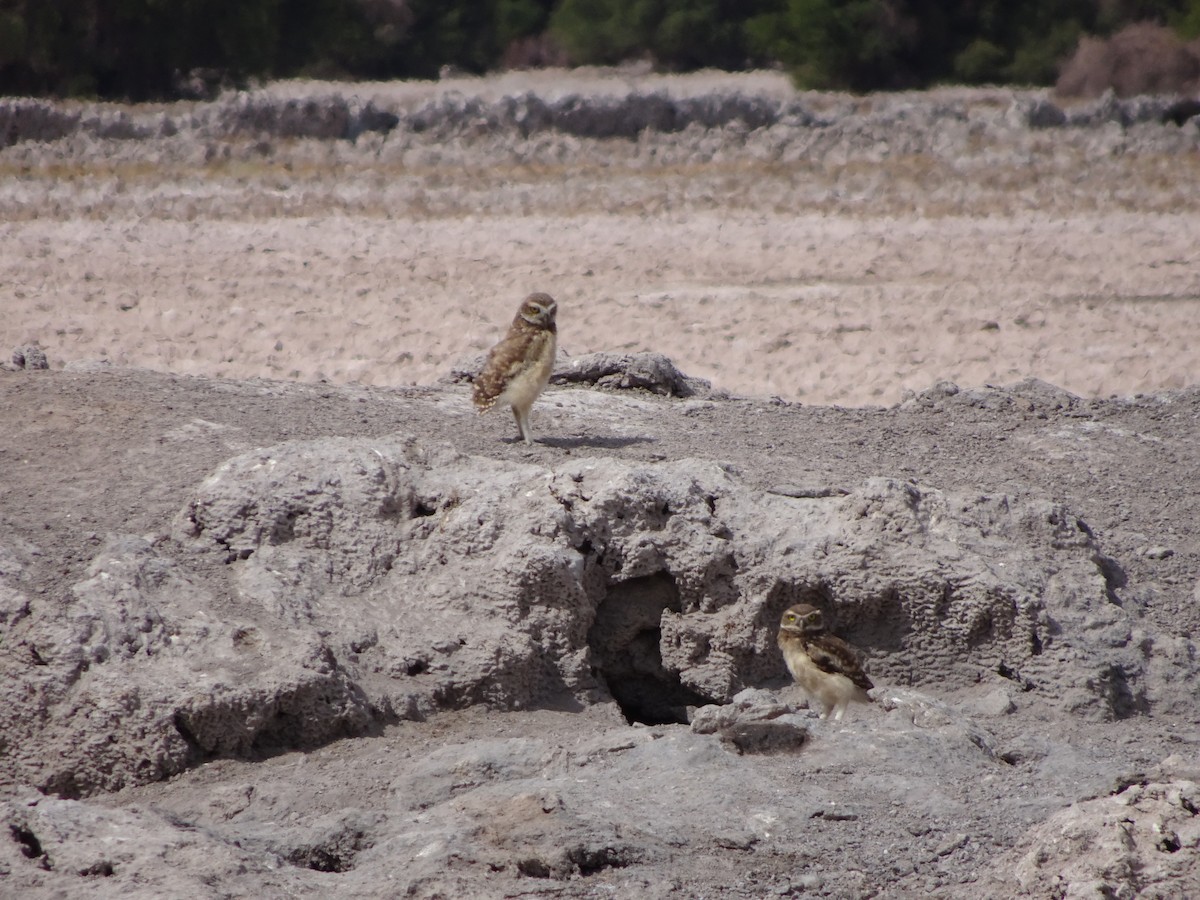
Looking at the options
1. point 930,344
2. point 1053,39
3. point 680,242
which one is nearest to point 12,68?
point 680,242

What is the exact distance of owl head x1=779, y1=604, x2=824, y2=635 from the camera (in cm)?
486

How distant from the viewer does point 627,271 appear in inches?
553

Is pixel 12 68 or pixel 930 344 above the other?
pixel 12 68

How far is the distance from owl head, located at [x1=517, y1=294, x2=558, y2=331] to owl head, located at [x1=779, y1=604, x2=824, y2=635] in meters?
2.62

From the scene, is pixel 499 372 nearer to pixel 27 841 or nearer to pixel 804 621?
pixel 804 621

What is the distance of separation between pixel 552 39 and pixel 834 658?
52527 mm

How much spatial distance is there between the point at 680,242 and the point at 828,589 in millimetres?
10468

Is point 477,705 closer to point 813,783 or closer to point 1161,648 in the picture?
point 813,783

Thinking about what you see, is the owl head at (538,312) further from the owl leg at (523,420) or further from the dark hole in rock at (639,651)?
the dark hole in rock at (639,651)

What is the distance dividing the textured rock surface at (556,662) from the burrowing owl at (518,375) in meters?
0.16

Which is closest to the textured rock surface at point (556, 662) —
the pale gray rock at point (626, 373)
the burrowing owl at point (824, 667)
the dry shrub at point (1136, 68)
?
the burrowing owl at point (824, 667)

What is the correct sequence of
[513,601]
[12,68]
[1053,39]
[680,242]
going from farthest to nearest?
1. [1053,39]
2. [12,68]
3. [680,242]
4. [513,601]

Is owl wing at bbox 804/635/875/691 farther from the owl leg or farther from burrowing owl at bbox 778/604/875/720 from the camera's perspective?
the owl leg

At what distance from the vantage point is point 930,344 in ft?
36.9
